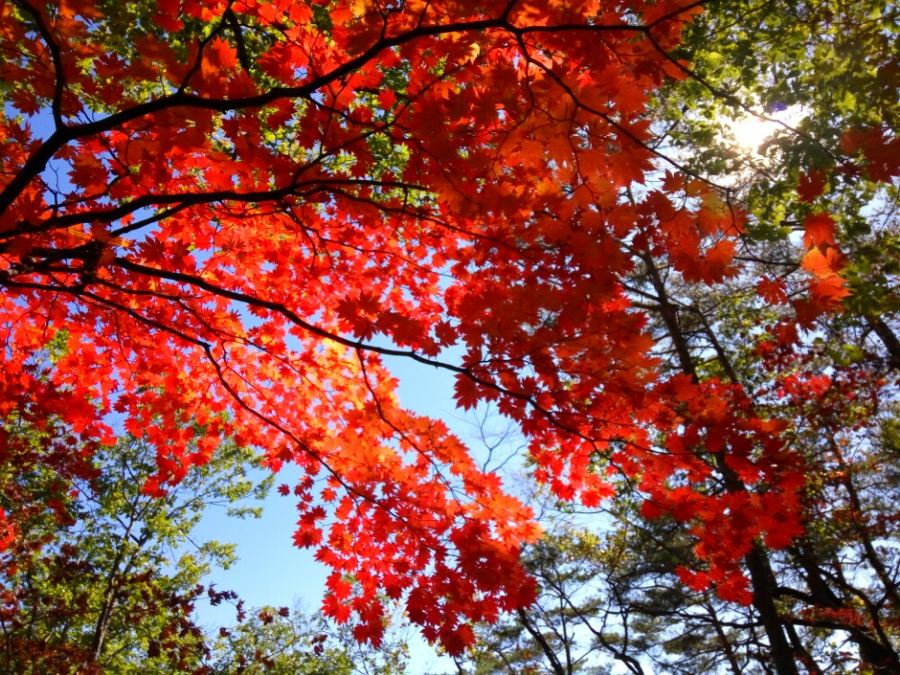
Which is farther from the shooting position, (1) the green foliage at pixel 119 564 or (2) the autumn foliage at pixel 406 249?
(1) the green foliage at pixel 119 564

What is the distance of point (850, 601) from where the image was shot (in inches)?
397

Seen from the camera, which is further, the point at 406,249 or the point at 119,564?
the point at 119,564

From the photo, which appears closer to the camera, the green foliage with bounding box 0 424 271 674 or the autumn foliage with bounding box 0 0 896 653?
the autumn foliage with bounding box 0 0 896 653

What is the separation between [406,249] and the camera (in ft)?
17.5

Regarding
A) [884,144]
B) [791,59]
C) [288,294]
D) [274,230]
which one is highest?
[791,59]

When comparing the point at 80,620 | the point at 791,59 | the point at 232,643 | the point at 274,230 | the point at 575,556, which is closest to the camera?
the point at 274,230

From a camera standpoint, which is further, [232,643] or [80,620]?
[232,643]

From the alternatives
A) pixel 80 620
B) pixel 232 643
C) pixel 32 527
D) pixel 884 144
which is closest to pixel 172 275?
pixel 884 144

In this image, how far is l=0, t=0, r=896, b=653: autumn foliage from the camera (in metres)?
3.15

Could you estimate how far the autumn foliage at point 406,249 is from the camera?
3.15m

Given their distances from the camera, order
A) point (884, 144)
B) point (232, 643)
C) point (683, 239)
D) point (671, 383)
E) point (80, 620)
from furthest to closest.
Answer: point (232, 643) < point (80, 620) < point (671, 383) < point (683, 239) < point (884, 144)

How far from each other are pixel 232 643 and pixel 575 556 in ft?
45.6

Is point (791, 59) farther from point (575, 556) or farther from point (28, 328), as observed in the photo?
point (575, 556)

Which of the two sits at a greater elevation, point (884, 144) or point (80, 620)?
point (80, 620)
